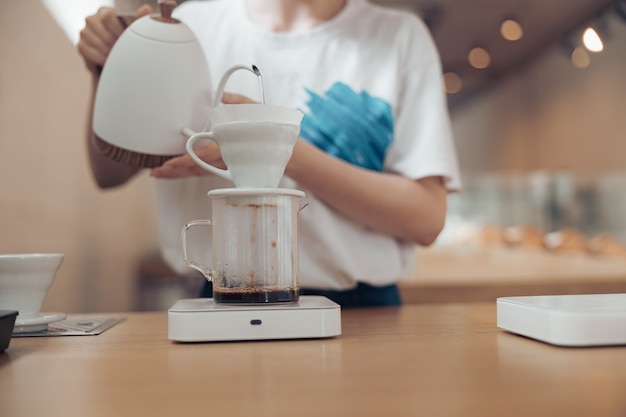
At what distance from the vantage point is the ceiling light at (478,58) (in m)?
5.38

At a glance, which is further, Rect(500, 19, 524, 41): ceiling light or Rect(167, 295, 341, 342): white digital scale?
Rect(500, 19, 524, 41): ceiling light

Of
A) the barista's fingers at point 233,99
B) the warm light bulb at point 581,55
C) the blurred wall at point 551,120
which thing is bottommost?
the barista's fingers at point 233,99

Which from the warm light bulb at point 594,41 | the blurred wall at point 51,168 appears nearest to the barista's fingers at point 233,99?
the warm light bulb at point 594,41

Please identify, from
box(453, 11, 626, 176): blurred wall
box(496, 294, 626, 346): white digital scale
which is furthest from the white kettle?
box(453, 11, 626, 176): blurred wall

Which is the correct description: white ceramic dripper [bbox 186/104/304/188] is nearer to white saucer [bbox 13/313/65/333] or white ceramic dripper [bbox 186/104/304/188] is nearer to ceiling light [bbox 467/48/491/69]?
white saucer [bbox 13/313/65/333]

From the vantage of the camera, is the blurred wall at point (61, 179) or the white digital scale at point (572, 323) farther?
the blurred wall at point (61, 179)

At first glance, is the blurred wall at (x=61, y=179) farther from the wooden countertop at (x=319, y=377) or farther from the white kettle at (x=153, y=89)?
the wooden countertop at (x=319, y=377)

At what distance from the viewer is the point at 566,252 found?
3.44 metres

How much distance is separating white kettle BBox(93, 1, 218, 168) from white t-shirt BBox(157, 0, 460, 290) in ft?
0.69

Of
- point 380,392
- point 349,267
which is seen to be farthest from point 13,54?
point 380,392

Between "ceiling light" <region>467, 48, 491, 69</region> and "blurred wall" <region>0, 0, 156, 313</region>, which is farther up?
"ceiling light" <region>467, 48, 491, 69</region>

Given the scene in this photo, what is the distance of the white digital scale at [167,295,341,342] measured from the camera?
63 cm

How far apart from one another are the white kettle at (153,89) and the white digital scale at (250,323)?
0.26 m

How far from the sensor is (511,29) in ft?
14.9
